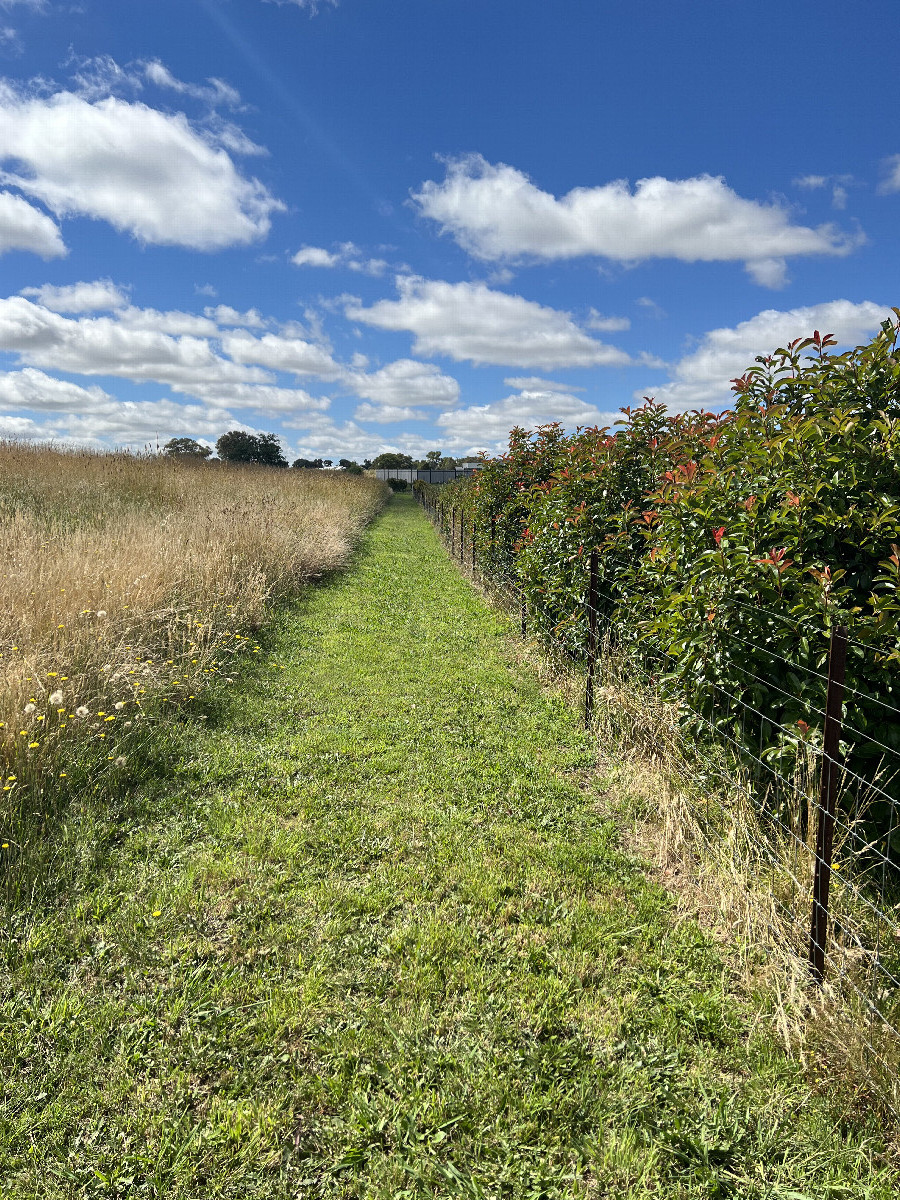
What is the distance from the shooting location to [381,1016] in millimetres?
2383

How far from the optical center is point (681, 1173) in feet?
6.11

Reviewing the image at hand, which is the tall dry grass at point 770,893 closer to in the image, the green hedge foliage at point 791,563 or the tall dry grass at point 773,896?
the tall dry grass at point 773,896

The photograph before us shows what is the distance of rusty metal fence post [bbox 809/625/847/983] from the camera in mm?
2264

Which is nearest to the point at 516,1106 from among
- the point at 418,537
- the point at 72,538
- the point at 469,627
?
the point at 469,627

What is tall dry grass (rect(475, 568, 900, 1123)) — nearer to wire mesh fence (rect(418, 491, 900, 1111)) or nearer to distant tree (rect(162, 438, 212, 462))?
wire mesh fence (rect(418, 491, 900, 1111))

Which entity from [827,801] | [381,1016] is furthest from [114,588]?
[827,801]

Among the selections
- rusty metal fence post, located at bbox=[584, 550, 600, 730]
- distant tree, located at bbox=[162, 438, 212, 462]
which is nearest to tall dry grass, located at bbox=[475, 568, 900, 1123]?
rusty metal fence post, located at bbox=[584, 550, 600, 730]

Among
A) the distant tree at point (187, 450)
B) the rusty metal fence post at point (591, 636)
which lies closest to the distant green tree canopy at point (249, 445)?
the distant tree at point (187, 450)

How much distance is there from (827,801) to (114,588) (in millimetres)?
5907

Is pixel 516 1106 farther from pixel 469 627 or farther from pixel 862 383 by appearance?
pixel 469 627

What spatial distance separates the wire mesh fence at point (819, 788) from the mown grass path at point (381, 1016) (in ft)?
1.28

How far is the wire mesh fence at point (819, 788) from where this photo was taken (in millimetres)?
2271

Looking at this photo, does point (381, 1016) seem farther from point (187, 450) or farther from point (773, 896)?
point (187, 450)

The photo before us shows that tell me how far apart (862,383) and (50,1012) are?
176 inches
